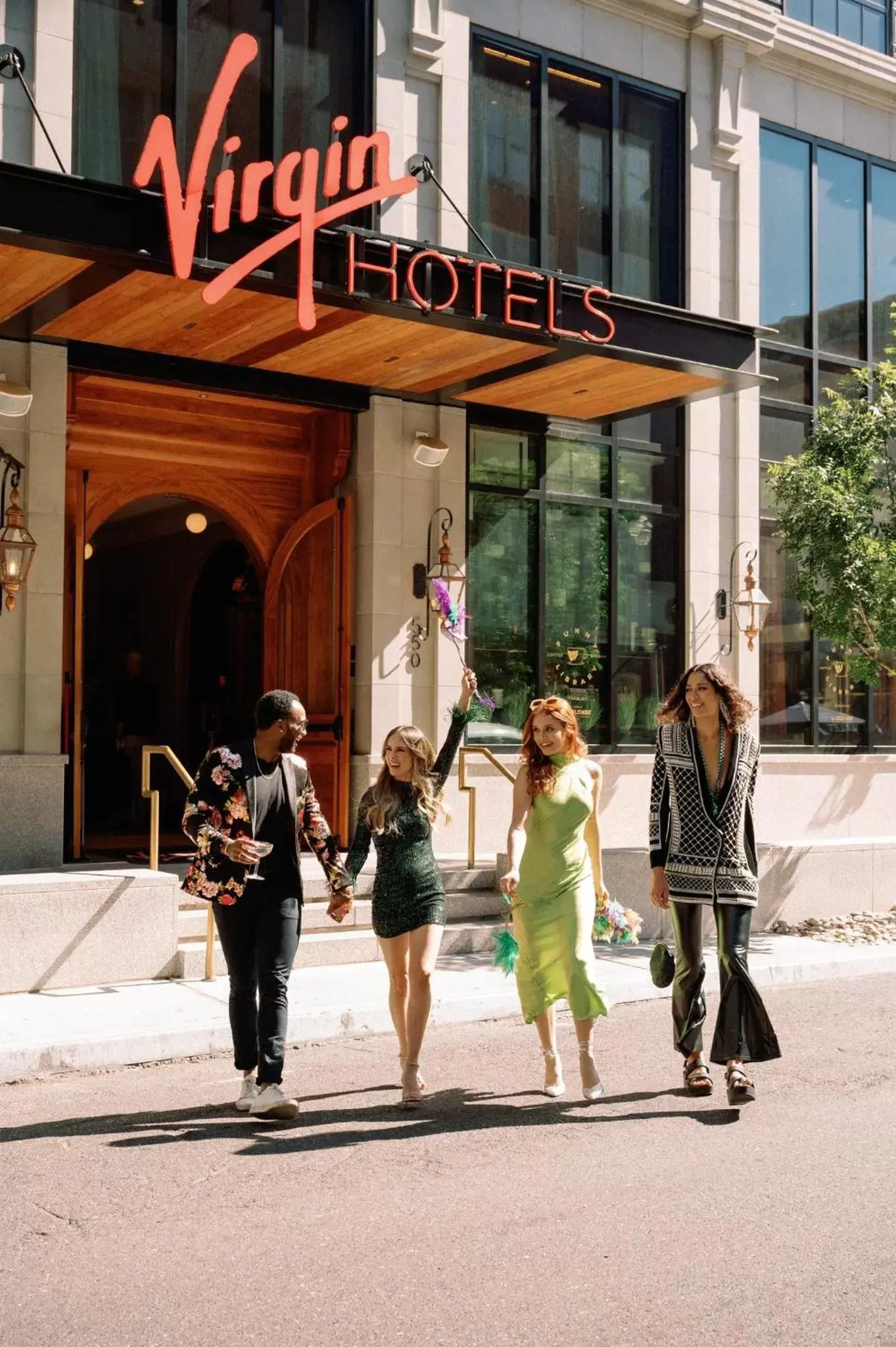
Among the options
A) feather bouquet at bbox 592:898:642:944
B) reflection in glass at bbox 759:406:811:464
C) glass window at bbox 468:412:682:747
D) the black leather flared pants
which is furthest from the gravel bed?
the black leather flared pants

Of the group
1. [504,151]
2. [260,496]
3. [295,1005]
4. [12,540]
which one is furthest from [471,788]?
[504,151]

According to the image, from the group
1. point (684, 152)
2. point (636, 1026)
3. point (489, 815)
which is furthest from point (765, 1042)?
point (684, 152)

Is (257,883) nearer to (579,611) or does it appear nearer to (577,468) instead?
(579,611)

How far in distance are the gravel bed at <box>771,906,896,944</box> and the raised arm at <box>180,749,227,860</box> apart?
23.8ft

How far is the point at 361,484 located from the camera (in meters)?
13.3

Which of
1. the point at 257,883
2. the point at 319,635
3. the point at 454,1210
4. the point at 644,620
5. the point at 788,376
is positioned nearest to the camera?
the point at 454,1210

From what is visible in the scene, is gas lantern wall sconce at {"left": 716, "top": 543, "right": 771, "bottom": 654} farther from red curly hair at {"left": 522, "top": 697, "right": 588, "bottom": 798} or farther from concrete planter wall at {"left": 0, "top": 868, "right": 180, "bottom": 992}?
red curly hair at {"left": 522, "top": 697, "right": 588, "bottom": 798}

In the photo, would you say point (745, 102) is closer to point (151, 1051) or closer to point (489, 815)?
point (489, 815)

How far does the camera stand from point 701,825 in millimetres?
7242

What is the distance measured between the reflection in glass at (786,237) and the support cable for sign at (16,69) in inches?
326

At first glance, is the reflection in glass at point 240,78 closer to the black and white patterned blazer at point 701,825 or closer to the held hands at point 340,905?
the black and white patterned blazer at point 701,825

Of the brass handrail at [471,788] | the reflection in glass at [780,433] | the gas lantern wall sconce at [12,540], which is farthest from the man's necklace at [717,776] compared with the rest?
the reflection in glass at [780,433]

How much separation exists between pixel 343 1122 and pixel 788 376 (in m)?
11.7

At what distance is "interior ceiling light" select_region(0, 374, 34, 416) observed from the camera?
11.0 metres
